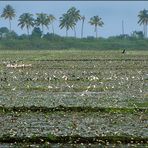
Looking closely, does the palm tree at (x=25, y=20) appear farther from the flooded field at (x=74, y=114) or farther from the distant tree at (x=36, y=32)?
the flooded field at (x=74, y=114)

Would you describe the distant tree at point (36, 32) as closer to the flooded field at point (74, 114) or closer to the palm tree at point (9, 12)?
the palm tree at point (9, 12)

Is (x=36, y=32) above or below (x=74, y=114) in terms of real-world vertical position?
above

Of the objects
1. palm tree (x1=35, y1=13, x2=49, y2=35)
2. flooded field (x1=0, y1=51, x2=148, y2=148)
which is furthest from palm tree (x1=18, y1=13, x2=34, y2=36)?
flooded field (x1=0, y1=51, x2=148, y2=148)

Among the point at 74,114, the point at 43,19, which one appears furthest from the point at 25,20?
the point at 74,114

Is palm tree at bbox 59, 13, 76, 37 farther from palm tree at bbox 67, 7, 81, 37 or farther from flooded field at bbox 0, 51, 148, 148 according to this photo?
flooded field at bbox 0, 51, 148, 148

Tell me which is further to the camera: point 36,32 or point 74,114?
point 36,32

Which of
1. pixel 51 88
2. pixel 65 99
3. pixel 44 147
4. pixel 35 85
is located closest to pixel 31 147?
pixel 44 147

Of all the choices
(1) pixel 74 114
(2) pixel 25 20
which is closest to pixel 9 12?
(2) pixel 25 20

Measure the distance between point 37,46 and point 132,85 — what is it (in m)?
134

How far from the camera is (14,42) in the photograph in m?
175

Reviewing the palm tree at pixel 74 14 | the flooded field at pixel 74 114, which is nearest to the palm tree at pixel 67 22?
the palm tree at pixel 74 14

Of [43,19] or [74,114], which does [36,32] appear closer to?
[43,19]

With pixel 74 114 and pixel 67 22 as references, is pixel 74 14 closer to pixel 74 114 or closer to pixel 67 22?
pixel 67 22

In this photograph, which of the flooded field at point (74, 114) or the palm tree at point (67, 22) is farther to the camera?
the palm tree at point (67, 22)
